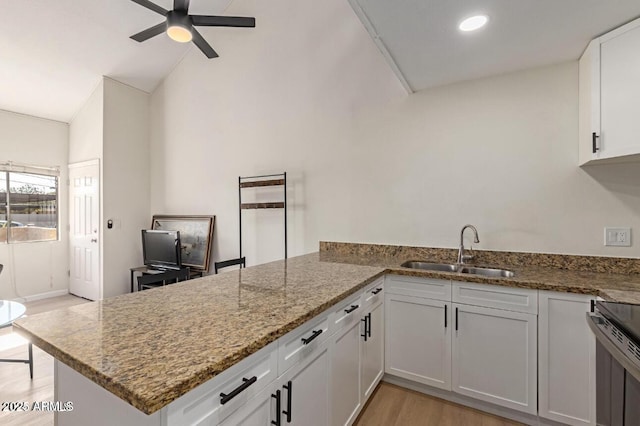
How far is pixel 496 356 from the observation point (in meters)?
1.91

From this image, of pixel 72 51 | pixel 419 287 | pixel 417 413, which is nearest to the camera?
pixel 417 413

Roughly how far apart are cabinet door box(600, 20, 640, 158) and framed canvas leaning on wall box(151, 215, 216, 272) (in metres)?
3.95

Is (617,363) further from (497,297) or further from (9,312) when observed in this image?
(9,312)

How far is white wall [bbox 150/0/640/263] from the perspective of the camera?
7.31ft

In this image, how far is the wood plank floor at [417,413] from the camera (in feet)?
6.27

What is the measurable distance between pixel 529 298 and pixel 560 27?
1.59 metres

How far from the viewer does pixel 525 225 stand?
2332 mm

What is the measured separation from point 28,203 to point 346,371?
5.46 m

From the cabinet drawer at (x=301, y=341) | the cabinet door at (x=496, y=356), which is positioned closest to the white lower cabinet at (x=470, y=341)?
the cabinet door at (x=496, y=356)

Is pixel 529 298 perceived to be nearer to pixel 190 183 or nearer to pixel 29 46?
pixel 190 183

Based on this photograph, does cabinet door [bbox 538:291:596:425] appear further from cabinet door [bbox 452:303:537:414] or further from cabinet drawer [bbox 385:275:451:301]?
cabinet drawer [bbox 385:275:451:301]

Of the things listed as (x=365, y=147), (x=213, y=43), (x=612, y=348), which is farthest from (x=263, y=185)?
(x=612, y=348)

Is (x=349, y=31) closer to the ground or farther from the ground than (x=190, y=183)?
farther from the ground

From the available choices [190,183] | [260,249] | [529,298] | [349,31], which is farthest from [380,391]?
[190,183]
